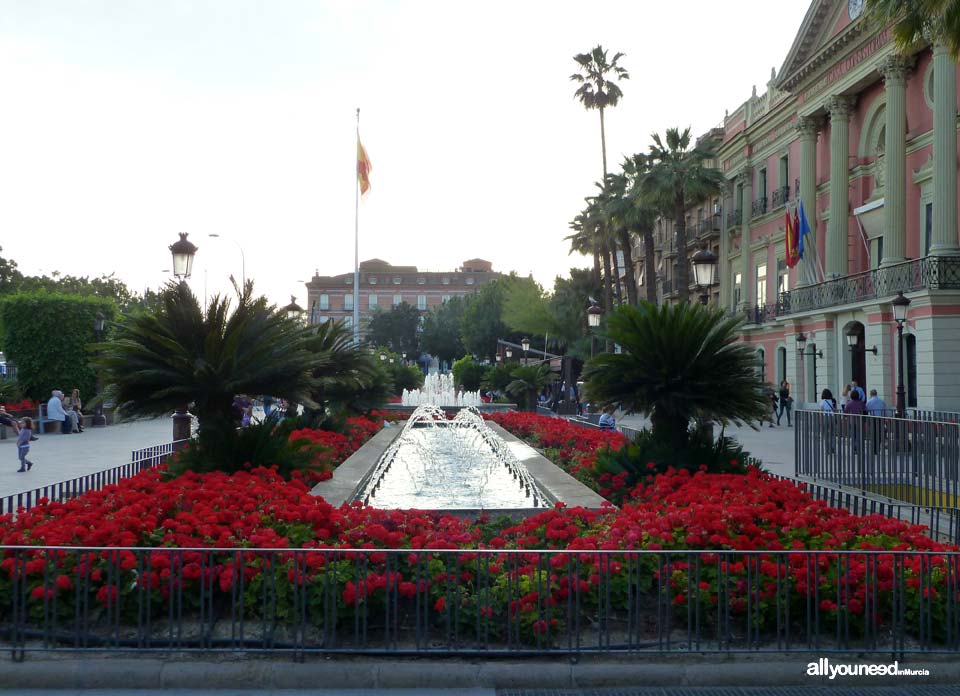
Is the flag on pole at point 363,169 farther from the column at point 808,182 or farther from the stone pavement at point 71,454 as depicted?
the column at point 808,182

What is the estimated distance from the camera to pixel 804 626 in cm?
640

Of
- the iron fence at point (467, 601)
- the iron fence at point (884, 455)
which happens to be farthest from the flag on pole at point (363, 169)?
the iron fence at point (467, 601)

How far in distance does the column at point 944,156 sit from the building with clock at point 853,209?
0.04m

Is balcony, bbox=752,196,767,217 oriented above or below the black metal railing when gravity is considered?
above

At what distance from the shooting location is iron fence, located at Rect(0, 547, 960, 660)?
6.02 m

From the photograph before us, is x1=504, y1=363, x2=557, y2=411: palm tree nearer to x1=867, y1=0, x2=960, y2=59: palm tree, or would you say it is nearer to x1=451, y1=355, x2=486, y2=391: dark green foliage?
x1=451, y1=355, x2=486, y2=391: dark green foliage

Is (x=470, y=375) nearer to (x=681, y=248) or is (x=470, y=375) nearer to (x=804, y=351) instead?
(x=681, y=248)

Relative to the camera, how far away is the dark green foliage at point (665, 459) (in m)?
11.3

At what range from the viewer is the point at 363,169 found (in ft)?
138

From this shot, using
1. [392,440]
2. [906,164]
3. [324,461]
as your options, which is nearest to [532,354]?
[906,164]

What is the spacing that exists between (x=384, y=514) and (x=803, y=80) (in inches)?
1330

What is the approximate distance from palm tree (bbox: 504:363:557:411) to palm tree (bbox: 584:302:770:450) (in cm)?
2885

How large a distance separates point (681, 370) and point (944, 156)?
1988 cm

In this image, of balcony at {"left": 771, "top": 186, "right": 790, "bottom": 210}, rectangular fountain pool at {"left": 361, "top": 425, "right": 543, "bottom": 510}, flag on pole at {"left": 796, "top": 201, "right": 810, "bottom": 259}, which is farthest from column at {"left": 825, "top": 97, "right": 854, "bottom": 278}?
rectangular fountain pool at {"left": 361, "top": 425, "right": 543, "bottom": 510}
